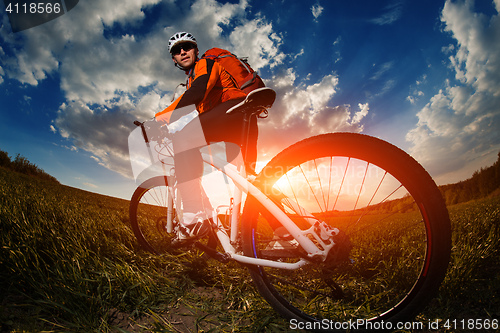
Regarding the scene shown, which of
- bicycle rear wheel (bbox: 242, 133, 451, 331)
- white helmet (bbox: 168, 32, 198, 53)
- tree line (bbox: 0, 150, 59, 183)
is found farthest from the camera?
tree line (bbox: 0, 150, 59, 183)

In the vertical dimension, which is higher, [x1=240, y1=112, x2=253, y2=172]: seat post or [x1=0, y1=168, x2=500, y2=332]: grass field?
[x1=240, y1=112, x2=253, y2=172]: seat post

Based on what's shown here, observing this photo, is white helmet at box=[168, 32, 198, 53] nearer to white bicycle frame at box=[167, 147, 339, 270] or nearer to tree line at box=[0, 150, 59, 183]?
white bicycle frame at box=[167, 147, 339, 270]

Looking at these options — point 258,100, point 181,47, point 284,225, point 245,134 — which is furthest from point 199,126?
point 181,47

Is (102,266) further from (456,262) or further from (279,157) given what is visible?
(456,262)

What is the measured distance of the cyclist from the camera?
2170 millimetres

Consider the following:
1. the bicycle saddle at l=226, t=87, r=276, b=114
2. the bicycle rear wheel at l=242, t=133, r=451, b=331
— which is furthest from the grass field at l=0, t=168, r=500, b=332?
the bicycle saddle at l=226, t=87, r=276, b=114

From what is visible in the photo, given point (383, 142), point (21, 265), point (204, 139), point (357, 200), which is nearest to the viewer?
point (383, 142)

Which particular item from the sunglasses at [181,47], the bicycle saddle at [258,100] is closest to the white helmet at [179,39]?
the sunglasses at [181,47]

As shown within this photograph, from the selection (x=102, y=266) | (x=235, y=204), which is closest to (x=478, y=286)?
(x=235, y=204)

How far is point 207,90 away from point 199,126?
37 centimetres

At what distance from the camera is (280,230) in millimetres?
1825

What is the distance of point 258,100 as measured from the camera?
1.80m

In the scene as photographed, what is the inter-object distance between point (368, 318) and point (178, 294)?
1580 mm

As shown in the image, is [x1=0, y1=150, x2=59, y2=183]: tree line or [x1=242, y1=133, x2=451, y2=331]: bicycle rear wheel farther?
[x1=0, y1=150, x2=59, y2=183]: tree line
